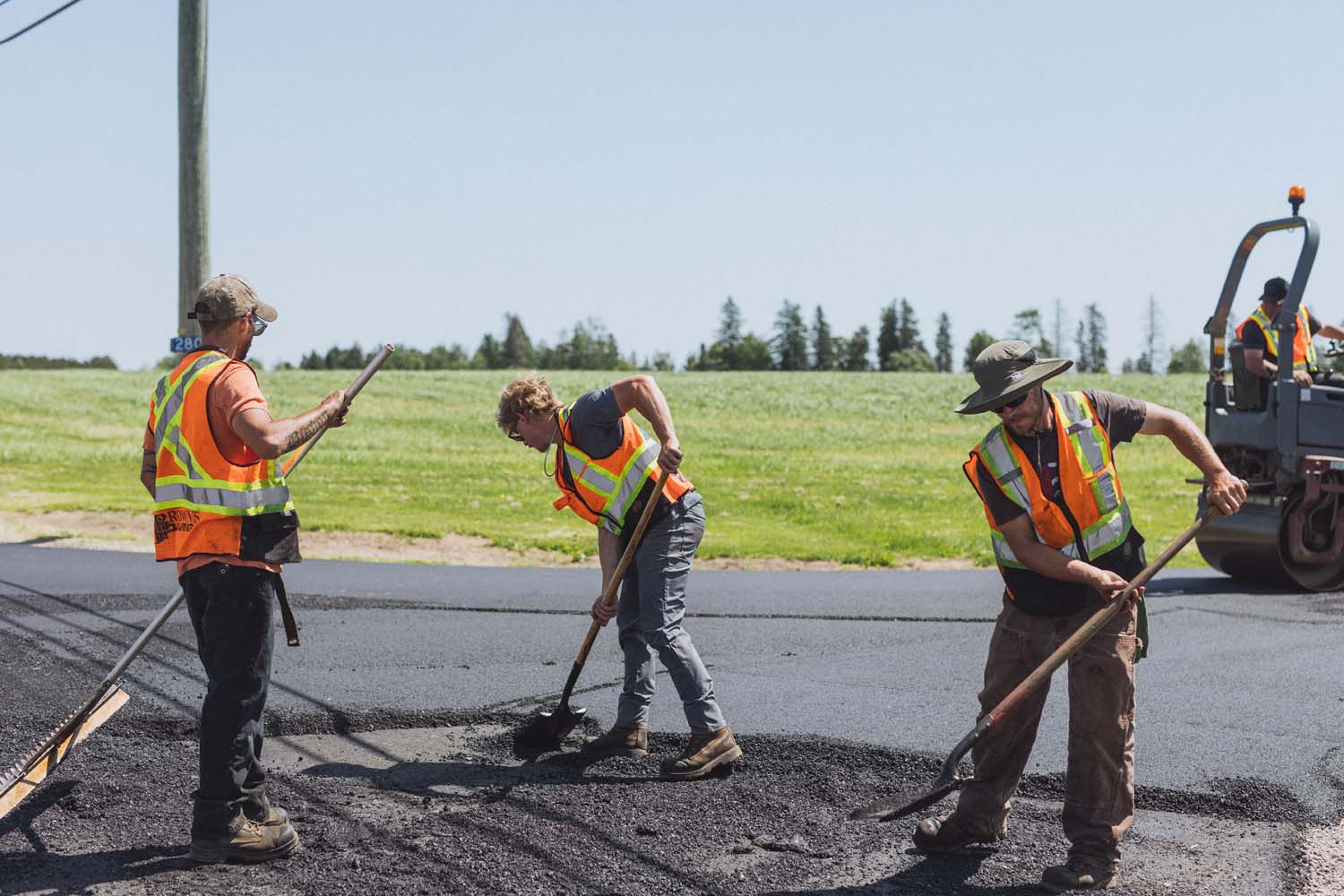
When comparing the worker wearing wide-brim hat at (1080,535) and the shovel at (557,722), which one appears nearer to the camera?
the worker wearing wide-brim hat at (1080,535)

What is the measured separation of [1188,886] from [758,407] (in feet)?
103

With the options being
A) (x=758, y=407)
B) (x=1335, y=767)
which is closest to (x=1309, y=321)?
(x=1335, y=767)

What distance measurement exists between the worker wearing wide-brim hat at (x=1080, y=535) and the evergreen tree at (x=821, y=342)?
122 metres

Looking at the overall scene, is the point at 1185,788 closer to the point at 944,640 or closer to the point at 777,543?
the point at 944,640

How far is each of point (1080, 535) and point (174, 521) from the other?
2.83m

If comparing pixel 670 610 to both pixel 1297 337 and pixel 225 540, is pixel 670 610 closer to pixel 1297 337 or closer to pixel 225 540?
pixel 225 540

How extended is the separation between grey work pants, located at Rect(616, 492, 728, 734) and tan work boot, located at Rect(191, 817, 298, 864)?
161cm

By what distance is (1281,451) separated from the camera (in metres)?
8.97

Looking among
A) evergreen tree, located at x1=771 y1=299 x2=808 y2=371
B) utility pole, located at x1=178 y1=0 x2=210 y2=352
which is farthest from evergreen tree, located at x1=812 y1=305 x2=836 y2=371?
utility pole, located at x1=178 y1=0 x2=210 y2=352

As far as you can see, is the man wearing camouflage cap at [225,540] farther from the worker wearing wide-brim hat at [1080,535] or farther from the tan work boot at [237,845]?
the worker wearing wide-brim hat at [1080,535]

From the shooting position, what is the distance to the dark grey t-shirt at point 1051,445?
3.82 meters

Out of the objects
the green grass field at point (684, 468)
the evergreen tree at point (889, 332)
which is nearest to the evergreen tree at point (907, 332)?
the evergreen tree at point (889, 332)

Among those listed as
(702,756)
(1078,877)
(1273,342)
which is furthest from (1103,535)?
(1273,342)

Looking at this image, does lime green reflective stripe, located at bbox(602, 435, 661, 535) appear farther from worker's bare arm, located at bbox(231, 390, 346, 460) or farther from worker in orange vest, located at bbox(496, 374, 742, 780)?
worker's bare arm, located at bbox(231, 390, 346, 460)
